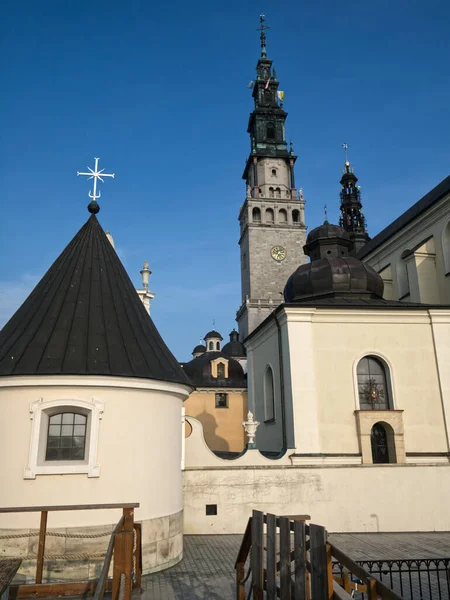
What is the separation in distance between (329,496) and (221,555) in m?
4.50

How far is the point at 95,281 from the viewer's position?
37.3ft

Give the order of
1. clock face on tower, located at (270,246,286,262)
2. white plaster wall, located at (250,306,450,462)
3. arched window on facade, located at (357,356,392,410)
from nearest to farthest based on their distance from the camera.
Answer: white plaster wall, located at (250,306,450,462) → arched window on facade, located at (357,356,392,410) → clock face on tower, located at (270,246,286,262)

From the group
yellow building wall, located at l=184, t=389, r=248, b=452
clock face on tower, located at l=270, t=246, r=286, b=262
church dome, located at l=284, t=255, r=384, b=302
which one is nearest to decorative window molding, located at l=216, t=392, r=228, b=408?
yellow building wall, located at l=184, t=389, r=248, b=452

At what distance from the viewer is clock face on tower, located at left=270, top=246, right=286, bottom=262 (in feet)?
199

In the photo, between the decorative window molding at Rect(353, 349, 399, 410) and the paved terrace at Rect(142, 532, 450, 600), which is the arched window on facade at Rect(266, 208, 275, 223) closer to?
the decorative window molding at Rect(353, 349, 399, 410)

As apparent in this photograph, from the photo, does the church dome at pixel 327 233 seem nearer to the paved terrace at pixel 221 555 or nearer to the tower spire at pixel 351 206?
the paved terrace at pixel 221 555

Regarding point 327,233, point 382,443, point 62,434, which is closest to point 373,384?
point 382,443

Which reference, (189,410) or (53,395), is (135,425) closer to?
(53,395)

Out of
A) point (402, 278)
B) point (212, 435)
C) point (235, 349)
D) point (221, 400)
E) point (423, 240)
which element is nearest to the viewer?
point (423, 240)

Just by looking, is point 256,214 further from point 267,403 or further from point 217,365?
point 267,403

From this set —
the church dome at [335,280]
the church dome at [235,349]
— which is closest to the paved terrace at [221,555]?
the church dome at [335,280]

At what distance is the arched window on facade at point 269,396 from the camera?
1962 centimetres

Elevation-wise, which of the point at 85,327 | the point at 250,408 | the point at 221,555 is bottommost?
the point at 221,555

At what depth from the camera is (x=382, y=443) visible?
15.9 metres
